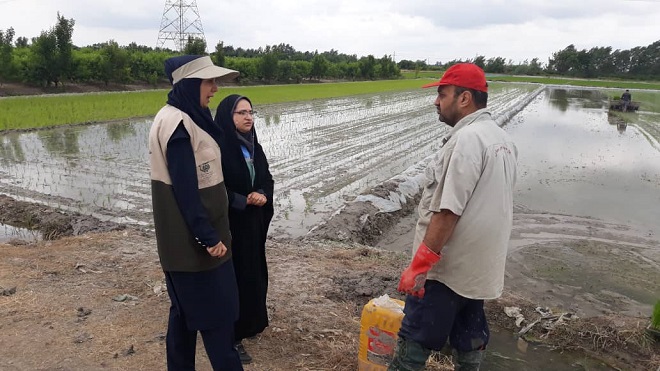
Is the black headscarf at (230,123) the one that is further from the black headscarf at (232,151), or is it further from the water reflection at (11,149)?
the water reflection at (11,149)

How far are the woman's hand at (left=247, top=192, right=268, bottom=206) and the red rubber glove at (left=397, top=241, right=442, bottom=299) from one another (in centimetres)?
111

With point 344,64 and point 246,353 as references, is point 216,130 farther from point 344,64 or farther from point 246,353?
point 344,64

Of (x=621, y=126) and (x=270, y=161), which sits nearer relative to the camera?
(x=270, y=161)

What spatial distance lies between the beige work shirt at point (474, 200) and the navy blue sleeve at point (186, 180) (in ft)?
3.18

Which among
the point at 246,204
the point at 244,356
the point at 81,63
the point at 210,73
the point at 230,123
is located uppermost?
the point at 81,63

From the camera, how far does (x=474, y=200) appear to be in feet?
6.15

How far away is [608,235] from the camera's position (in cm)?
614

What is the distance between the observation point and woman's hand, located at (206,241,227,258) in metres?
2.05

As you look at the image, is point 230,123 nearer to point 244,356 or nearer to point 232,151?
point 232,151

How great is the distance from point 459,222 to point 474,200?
0.11 metres

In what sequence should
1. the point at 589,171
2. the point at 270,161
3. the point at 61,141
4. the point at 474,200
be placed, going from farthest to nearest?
1. the point at 61,141
2. the point at 589,171
3. the point at 270,161
4. the point at 474,200

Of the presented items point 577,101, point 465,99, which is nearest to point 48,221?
point 465,99

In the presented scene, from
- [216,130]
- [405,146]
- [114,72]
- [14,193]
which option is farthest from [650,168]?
[114,72]

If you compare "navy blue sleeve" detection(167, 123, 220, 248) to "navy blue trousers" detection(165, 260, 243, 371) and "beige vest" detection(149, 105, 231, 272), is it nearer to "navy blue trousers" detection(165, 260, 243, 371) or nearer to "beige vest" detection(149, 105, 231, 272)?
"beige vest" detection(149, 105, 231, 272)
